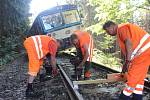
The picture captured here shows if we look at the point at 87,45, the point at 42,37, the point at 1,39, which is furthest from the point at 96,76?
the point at 1,39

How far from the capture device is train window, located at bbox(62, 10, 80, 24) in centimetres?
2058

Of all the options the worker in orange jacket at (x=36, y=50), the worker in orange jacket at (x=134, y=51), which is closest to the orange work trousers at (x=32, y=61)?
the worker in orange jacket at (x=36, y=50)

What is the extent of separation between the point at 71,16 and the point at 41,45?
12245 mm

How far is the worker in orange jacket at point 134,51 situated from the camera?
618 cm

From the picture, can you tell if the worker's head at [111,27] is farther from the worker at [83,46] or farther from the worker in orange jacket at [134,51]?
the worker at [83,46]

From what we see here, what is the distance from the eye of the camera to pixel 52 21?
2044cm

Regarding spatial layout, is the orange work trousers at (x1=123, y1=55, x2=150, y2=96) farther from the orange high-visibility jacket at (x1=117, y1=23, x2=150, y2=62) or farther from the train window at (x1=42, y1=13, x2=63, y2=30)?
the train window at (x1=42, y1=13, x2=63, y2=30)

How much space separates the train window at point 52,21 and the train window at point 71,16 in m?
0.33

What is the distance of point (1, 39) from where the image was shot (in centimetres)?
2727

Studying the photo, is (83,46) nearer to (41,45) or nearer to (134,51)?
(41,45)

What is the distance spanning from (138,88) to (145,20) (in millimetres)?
16703

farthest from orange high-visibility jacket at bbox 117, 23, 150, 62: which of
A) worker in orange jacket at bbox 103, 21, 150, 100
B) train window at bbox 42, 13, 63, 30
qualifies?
train window at bbox 42, 13, 63, 30

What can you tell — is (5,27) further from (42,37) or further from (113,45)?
(42,37)

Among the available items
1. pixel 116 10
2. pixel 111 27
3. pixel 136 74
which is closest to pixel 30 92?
pixel 111 27
